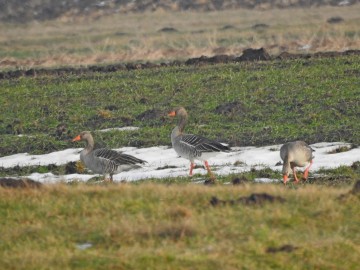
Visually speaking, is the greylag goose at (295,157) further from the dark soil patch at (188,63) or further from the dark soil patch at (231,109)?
the dark soil patch at (188,63)

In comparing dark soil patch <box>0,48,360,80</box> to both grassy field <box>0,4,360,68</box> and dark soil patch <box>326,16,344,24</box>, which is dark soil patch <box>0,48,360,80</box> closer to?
grassy field <box>0,4,360,68</box>

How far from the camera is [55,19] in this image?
80.9 metres

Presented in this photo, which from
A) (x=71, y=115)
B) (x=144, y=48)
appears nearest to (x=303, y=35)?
(x=144, y=48)

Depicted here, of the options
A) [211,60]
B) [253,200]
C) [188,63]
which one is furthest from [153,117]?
[253,200]

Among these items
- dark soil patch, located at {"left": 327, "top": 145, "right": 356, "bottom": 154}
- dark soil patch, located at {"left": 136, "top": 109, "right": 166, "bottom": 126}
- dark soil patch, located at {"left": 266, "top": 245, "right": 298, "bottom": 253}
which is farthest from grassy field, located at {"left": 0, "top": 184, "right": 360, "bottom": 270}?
dark soil patch, located at {"left": 136, "top": 109, "right": 166, "bottom": 126}

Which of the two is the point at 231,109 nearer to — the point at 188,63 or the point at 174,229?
the point at 188,63

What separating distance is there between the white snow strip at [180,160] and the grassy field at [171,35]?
789 inches

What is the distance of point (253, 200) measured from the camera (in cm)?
1435

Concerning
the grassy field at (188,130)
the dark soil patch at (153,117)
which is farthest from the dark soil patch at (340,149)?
the dark soil patch at (153,117)

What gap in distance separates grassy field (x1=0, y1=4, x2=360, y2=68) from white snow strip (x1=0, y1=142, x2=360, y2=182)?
789 inches

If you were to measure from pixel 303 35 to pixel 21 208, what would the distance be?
133 feet

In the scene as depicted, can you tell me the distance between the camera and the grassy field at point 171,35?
1897 inches

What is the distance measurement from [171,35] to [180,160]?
35.3 meters

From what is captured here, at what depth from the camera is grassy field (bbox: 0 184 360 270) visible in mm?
12203
